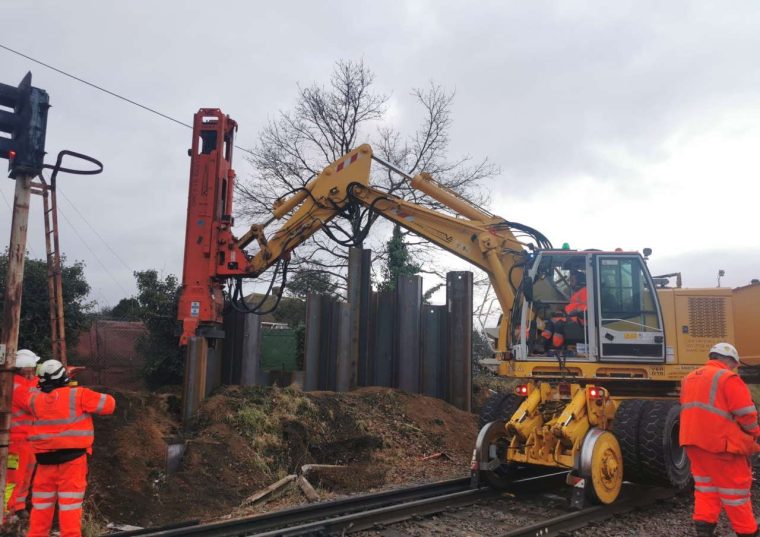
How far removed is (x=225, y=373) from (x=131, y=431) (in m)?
Result: 3.92

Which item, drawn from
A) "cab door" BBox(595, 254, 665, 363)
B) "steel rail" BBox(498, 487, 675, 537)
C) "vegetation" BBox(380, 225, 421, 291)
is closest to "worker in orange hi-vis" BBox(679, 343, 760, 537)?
"steel rail" BBox(498, 487, 675, 537)

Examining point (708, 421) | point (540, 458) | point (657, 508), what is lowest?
point (657, 508)

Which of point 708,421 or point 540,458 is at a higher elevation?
point 708,421

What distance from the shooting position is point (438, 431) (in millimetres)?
12180

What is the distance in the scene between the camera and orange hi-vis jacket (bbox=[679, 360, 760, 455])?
5219 mm

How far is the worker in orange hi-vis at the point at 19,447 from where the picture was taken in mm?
6105

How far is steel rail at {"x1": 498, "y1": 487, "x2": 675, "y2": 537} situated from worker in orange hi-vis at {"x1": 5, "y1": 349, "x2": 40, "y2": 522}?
4.74m

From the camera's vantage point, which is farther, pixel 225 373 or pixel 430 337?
pixel 430 337

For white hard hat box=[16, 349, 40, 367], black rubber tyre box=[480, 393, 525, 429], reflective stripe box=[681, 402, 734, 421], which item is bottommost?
black rubber tyre box=[480, 393, 525, 429]

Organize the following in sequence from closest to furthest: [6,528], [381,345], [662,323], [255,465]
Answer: [6,528] < [662,323] < [255,465] < [381,345]

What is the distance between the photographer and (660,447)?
734cm

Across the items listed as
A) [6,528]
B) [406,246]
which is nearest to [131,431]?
[6,528]

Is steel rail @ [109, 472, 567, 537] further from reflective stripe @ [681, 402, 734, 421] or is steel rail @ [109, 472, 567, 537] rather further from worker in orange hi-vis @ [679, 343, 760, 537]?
reflective stripe @ [681, 402, 734, 421]

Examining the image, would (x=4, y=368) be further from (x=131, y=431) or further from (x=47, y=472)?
(x=131, y=431)
